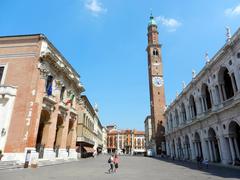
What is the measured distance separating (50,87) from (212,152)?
75.7 ft

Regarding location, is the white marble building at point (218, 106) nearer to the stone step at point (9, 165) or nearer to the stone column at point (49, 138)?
the stone column at point (49, 138)

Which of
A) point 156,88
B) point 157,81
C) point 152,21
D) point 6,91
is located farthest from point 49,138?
point 152,21

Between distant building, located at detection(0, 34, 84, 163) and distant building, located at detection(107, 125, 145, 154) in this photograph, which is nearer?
distant building, located at detection(0, 34, 84, 163)

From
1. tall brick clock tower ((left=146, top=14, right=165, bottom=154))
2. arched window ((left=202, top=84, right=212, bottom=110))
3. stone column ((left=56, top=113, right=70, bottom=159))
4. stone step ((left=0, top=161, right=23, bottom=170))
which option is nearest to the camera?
stone step ((left=0, top=161, right=23, bottom=170))

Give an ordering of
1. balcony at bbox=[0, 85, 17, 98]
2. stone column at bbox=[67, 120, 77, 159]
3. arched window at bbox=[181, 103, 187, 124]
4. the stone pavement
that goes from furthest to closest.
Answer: arched window at bbox=[181, 103, 187, 124] → stone column at bbox=[67, 120, 77, 159] → balcony at bbox=[0, 85, 17, 98] → the stone pavement

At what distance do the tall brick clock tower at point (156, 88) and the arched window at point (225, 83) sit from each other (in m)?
34.7

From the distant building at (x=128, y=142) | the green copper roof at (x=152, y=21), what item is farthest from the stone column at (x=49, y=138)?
the distant building at (x=128, y=142)

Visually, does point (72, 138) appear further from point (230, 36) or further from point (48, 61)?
point (230, 36)

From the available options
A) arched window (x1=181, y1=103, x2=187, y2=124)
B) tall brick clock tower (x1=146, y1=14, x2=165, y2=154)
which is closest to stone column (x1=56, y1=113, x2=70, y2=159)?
arched window (x1=181, y1=103, x2=187, y2=124)

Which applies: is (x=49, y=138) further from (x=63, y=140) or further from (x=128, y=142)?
(x=128, y=142)

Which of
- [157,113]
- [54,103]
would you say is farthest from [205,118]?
[157,113]

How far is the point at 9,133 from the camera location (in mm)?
19531

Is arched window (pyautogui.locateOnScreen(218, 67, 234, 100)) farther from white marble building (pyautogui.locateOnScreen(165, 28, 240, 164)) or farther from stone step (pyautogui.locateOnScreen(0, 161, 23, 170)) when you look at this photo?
stone step (pyautogui.locateOnScreen(0, 161, 23, 170))

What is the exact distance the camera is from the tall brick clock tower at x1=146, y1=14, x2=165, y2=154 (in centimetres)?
5556
